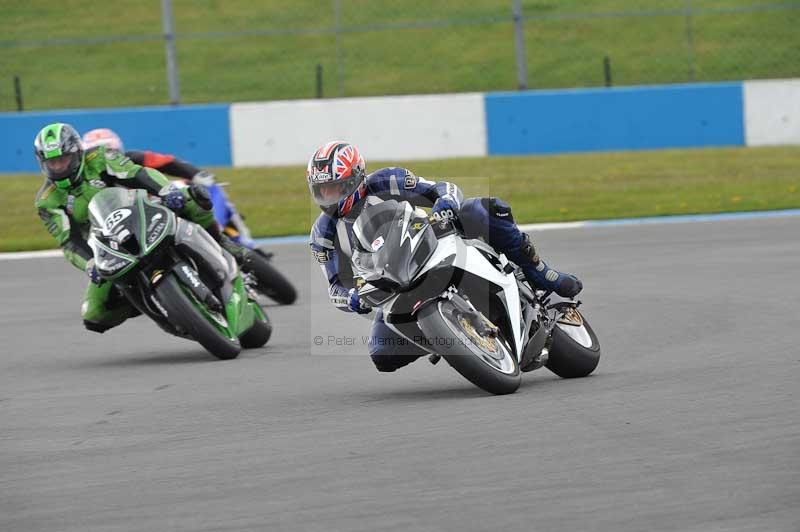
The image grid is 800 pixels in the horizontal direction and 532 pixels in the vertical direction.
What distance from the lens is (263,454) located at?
621cm

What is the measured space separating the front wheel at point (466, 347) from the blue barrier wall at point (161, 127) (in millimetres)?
13973

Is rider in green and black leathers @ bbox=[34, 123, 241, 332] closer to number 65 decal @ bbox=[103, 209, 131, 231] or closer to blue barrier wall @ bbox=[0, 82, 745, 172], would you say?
number 65 decal @ bbox=[103, 209, 131, 231]

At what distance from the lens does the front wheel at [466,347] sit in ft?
22.3

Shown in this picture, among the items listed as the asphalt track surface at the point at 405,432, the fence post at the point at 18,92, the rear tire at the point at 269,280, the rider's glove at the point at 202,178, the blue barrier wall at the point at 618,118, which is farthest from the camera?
the fence post at the point at 18,92

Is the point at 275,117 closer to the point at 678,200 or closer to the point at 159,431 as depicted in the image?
the point at 678,200

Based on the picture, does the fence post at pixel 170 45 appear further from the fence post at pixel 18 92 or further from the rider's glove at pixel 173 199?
the rider's glove at pixel 173 199

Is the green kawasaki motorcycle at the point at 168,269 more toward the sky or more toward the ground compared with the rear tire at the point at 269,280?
more toward the sky

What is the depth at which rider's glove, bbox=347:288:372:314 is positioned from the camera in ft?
23.1

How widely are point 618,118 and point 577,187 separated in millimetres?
2430

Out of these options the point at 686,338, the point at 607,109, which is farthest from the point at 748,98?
the point at 686,338

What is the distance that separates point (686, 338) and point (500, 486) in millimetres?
3913

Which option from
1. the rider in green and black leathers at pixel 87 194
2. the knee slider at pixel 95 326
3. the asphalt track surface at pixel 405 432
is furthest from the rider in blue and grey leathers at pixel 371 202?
the knee slider at pixel 95 326

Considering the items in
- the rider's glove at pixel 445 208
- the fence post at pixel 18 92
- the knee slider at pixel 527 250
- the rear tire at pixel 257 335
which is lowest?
the rear tire at pixel 257 335

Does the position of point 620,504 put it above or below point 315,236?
below
